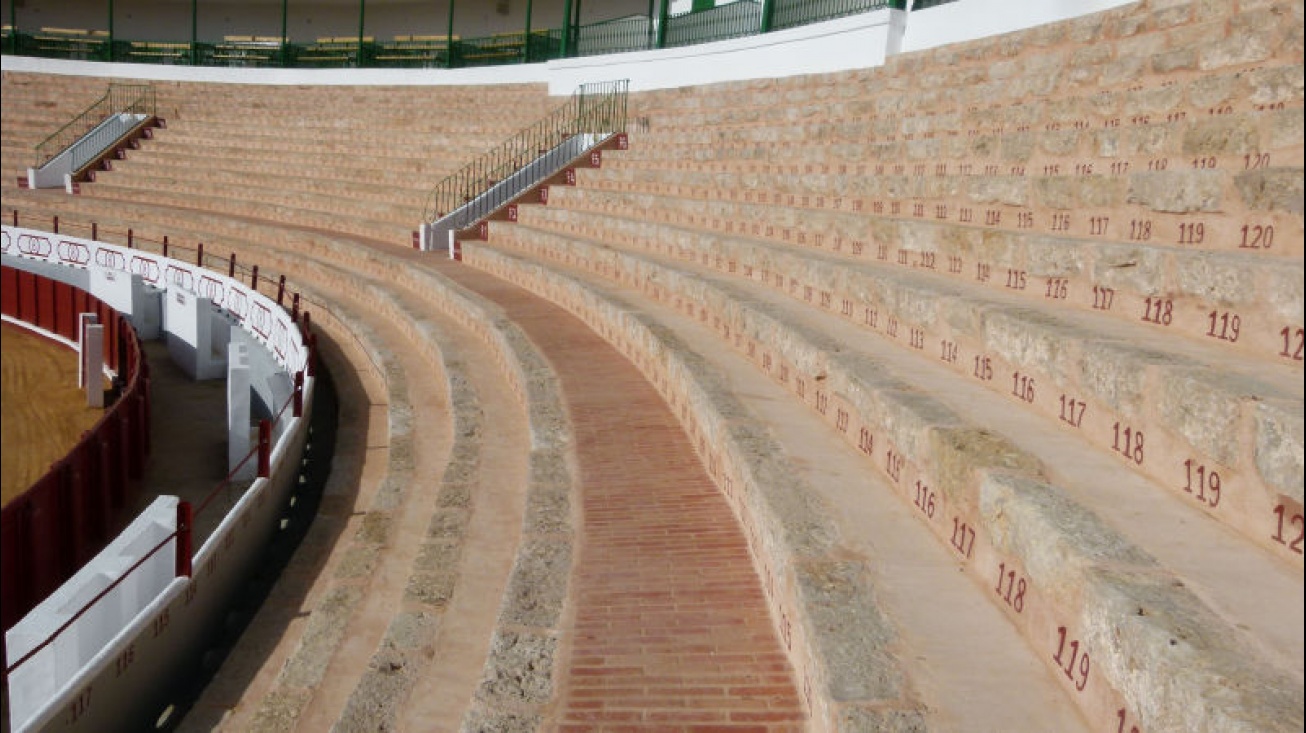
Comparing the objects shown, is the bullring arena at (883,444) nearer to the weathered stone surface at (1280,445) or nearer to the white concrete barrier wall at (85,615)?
the weathered stone surface at (1280,445)

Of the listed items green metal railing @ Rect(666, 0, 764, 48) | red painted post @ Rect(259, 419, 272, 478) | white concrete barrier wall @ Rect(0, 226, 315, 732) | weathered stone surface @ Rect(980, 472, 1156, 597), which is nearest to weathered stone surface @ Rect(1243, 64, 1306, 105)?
weathered stone surface @ Rect(980, 472, 1156, 597)

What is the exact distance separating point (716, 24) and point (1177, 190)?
18688 millimetres

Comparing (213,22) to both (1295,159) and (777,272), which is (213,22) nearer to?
(777,272)

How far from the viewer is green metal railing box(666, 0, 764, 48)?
2177cm

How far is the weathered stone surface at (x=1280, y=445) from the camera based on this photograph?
3090 millimetres

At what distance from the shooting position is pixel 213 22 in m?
39.9

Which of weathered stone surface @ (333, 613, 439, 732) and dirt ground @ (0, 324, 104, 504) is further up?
weathered stone surface @ (333, 613, 439, 732)

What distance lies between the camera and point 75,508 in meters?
8.29

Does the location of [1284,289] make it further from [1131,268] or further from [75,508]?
[75,508]

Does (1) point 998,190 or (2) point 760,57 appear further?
(2) point 760,57

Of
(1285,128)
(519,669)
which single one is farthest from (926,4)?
(519,669)

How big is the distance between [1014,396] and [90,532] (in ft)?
26.4

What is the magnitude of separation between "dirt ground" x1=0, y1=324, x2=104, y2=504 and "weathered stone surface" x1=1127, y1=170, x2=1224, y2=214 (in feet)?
36.0

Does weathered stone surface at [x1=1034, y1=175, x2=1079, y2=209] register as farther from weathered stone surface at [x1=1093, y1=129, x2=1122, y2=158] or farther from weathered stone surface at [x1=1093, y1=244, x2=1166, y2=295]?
weathered stone surface at [x1=1093, y1=244, x2=1166, y2=295]
